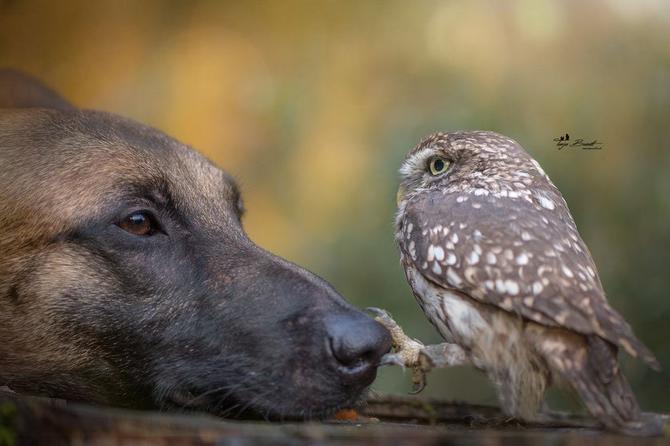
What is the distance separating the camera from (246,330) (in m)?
3.04

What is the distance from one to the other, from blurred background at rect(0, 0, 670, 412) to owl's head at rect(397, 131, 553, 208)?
2.83 meters

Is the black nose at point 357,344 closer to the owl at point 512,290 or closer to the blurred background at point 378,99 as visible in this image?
the owl at point 512,290

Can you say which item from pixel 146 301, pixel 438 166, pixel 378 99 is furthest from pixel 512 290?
pixel 378 99

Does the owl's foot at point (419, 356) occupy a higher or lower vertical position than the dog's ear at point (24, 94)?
lower

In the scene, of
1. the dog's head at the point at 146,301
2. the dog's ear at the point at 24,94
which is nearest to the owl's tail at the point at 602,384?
the dog's head at the point at 146,301

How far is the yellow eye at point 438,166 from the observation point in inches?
143

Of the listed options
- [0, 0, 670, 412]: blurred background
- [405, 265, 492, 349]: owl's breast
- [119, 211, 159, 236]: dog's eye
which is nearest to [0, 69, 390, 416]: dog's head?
[119, 211, 159, 236]: dog's eye

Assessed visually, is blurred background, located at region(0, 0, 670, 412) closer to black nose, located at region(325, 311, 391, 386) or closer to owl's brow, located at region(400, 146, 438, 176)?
A: owl's brow, located at region(400, 146, 438, 176)

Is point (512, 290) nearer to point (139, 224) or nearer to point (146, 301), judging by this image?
point (146, 301)

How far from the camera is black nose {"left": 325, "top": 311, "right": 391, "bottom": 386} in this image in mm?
2785

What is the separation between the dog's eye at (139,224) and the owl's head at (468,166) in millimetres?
1150

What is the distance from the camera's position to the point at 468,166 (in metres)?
3.48

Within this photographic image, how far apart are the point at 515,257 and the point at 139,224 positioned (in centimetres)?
158

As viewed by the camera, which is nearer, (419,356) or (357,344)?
(357,344)
